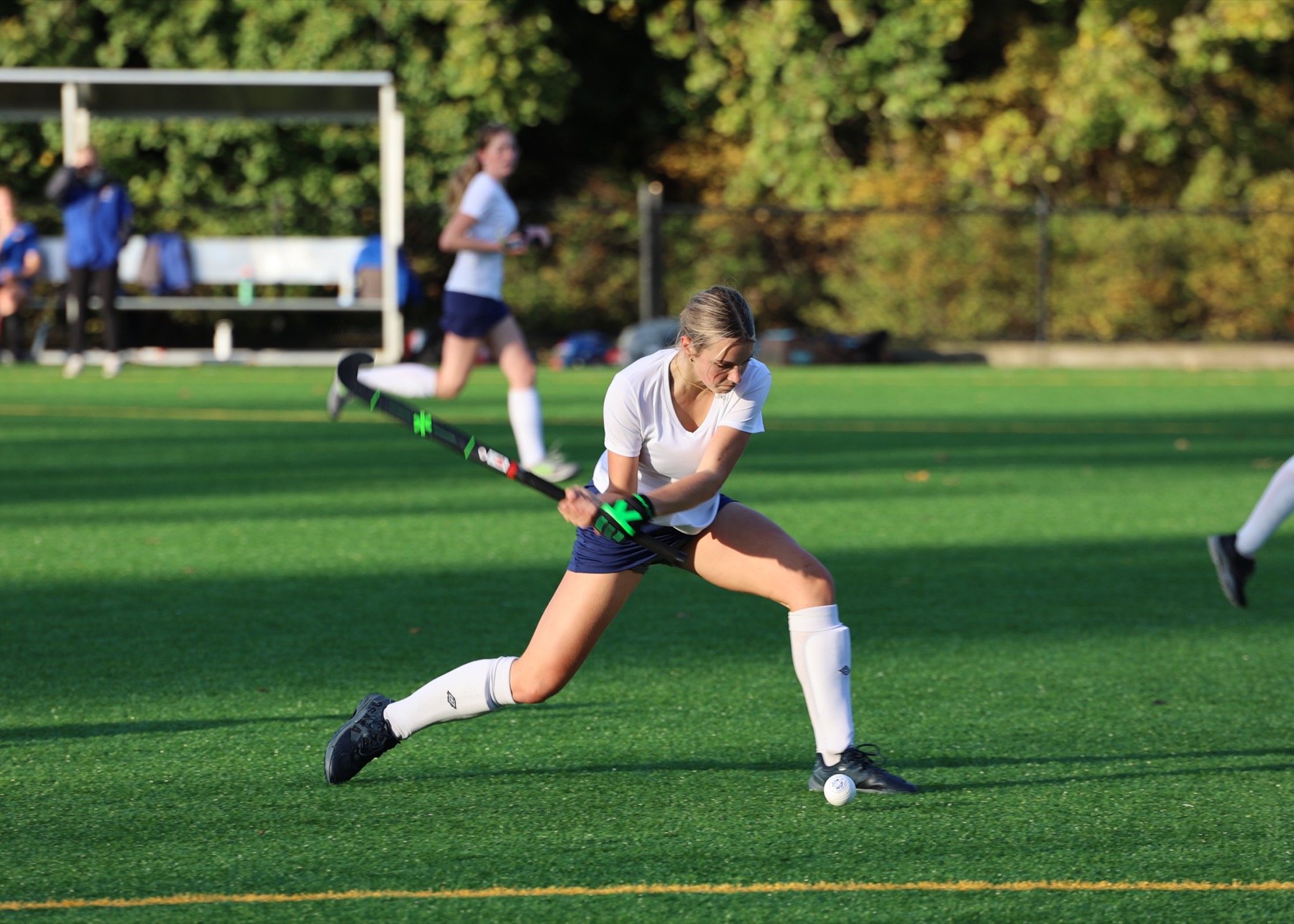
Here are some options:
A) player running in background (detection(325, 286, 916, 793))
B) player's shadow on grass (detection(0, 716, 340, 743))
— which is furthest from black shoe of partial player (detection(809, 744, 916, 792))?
player's shadow on grass (detection(0, 716, 340, 743))

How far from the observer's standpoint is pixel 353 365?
485 centimetres

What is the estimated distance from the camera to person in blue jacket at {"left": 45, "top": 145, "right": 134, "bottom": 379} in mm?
18594

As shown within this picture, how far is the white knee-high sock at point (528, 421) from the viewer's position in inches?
419

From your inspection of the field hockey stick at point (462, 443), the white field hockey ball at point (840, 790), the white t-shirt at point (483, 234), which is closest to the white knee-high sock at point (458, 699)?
the field hockey stick at point (462, 443)

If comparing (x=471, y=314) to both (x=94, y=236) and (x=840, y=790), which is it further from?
(x=94, y=236)

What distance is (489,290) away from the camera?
1086 centimetres

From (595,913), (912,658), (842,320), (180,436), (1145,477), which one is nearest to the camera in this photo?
(595,913)

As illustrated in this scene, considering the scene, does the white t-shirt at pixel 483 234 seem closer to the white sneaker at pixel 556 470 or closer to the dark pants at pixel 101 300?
the white sneaker at pixel 556 470

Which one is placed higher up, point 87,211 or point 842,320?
point 87,211

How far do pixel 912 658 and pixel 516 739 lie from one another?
169cm

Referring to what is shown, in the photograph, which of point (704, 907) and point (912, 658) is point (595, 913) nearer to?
point (704, 907)

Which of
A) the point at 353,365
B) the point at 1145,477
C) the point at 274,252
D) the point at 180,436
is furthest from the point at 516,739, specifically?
the point at 274,252

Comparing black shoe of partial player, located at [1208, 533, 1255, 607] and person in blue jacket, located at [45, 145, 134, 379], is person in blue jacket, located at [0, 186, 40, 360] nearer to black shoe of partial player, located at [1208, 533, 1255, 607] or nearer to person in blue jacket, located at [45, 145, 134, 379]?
person in blue jacket, located at [45, 145, 134, 379]

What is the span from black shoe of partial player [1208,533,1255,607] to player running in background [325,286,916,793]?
2.92m
